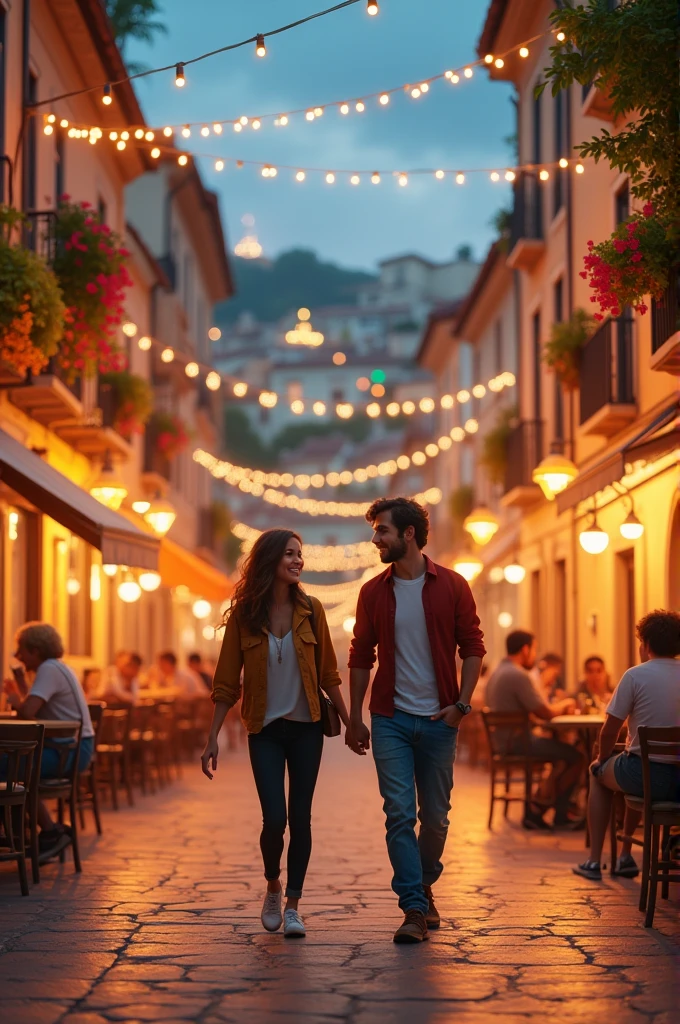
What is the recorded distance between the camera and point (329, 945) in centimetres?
705

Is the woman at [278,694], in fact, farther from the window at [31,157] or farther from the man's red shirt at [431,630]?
the window at [31,157]

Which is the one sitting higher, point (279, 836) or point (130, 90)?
point (130, 90)

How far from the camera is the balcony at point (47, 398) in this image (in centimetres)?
1512

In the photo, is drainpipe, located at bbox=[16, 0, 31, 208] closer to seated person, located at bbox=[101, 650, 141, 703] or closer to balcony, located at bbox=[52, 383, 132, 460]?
balcony, located at bbox=[52, 383, 132, 460]

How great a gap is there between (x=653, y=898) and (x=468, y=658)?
5.06 feet

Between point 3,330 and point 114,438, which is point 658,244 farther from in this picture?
point 114,438

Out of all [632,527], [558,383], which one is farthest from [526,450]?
[632,527]

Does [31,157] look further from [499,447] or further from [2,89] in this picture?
[499,447]

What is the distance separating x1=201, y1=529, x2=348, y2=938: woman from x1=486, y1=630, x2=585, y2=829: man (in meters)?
5.68

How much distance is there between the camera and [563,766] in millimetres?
12969

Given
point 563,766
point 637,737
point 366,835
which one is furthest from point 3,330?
point 637,737

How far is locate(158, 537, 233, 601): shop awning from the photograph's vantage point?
20.5 metres

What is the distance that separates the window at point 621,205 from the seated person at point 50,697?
8448 mm

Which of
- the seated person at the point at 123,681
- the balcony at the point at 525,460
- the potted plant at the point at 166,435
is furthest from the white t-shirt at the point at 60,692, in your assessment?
the potted plant at the point at 166,435
